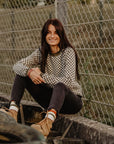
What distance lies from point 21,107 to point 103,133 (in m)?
1.00

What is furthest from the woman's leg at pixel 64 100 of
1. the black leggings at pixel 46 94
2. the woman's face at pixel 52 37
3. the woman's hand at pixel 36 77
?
the woman's face at pixel 52 37

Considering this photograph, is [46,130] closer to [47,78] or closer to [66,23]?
[47,78]

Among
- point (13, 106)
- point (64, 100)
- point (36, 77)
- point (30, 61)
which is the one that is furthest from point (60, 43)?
point (13, 106)

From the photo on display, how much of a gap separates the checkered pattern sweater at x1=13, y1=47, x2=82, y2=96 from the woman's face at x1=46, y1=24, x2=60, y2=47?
12 centimetres

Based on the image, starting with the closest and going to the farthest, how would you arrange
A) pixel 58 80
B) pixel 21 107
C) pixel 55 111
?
1. pixel 55 111
2. pixel 58 80
3. pixel 21 107

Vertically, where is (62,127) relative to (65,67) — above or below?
below

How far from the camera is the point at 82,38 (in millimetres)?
3594

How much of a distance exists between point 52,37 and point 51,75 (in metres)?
0.39

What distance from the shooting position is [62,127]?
2885 millimetres

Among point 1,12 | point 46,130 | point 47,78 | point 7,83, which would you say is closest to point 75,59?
point 47,78

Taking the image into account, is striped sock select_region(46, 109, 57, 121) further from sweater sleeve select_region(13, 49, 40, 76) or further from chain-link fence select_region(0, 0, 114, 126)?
sweater sleeve select_region(13, 49, 40, 76)

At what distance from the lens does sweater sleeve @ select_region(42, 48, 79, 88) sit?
288cm

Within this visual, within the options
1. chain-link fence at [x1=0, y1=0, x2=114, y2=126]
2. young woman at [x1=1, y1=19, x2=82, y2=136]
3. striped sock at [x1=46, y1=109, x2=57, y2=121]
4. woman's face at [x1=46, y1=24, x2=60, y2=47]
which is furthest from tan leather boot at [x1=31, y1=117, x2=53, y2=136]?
woman's face at [x1=46, y1=24, x2=60, y2=47]

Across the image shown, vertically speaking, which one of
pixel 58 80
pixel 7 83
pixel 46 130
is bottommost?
pixel 7 83
